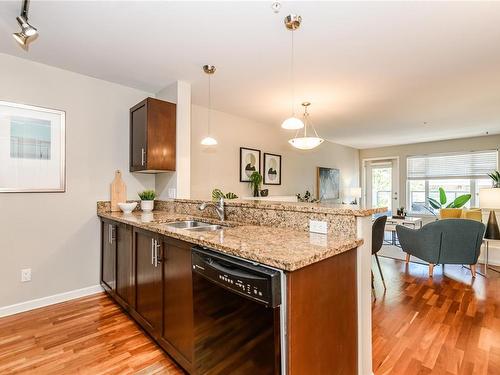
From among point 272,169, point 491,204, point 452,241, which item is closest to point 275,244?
point 452,241

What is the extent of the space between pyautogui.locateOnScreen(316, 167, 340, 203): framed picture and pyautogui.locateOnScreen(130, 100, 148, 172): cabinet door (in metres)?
4.45

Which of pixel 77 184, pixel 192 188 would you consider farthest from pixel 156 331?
pixel 192 188

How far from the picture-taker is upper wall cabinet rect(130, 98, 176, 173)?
111 inches

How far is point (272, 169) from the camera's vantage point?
509 cm

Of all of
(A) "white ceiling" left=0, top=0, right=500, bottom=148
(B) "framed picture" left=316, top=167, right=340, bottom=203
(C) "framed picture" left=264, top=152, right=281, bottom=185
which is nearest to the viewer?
(A) "white ceiling" left=0, top=0, right=500, bottom=148

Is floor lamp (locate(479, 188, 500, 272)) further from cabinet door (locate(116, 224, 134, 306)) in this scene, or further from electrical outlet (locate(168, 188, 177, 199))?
cabinet door (locate(116, 224, 134, 306))

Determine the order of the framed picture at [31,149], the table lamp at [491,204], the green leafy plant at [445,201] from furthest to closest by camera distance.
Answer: the green leafy plant at [445,201] → the table lamp at [491,204] → the framed picture at [31,149]

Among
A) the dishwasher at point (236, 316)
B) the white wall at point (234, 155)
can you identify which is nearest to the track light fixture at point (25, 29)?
the dishwasher at point (236, 316)

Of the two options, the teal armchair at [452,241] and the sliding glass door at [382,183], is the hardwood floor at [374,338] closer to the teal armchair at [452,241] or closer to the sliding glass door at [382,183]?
the teal armchair at [452,241]

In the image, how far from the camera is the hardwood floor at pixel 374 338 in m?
1.77

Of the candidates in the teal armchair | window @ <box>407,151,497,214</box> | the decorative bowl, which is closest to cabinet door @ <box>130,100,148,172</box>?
the decorative bowl

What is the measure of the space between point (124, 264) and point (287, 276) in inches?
74.3

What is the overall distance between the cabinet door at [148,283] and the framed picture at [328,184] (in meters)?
4.96

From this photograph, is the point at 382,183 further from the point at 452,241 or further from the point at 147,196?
the point at 147,196
